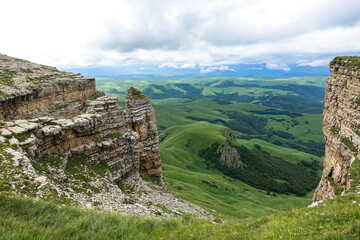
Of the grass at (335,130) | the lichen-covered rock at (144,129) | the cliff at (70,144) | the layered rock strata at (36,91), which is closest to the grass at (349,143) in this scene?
the grass at (335,130)

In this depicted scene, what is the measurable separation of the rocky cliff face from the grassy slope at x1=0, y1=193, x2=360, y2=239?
86.1 ft

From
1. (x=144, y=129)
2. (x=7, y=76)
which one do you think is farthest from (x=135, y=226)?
(x=144, y=129)

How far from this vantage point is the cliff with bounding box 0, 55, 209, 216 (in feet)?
85.2

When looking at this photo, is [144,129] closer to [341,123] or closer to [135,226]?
[135,226]

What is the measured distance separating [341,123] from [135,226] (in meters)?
51.7

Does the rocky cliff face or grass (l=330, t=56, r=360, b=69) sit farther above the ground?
grass (l=330, t=56, r=360, b=69)

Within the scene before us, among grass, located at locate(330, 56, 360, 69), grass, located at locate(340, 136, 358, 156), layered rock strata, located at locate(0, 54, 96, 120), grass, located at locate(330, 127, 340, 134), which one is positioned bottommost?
grass, located at locate(340, 136, 358, 156)

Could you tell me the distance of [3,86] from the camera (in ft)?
127

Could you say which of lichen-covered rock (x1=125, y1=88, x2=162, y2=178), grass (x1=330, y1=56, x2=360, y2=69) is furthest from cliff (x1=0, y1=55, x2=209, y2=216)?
grass (x1=330, y1=56, x2=360, y2=69)

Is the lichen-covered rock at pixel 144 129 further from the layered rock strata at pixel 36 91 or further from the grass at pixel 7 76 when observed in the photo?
the grass at pixel 7 76

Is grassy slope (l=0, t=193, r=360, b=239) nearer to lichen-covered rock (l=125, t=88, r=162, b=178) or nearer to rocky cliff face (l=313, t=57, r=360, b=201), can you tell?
rocky cliff face (l=313, t=57, r=360, b=201)

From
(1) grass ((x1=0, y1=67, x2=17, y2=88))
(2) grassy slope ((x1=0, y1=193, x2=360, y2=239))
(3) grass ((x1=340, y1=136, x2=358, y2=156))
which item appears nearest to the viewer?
(2) grassy slope ((x1=0, y1=193, x2=360, y2=239))

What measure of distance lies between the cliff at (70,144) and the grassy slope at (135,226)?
5799 millimetres

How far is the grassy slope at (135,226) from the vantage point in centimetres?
1310
